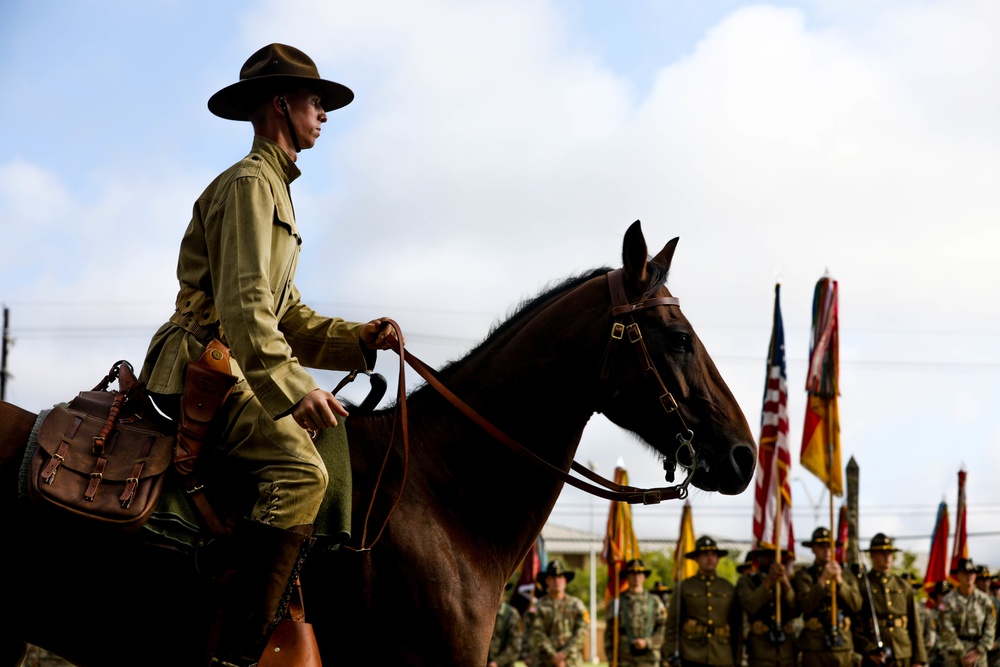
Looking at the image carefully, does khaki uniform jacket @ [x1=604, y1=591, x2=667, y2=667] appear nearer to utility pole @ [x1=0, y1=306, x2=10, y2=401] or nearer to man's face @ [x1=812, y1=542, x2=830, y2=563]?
A: man's face @ [x1=812, y1=542, x2=830, y2=563]

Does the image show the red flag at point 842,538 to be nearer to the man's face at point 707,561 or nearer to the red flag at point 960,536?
the red flag at point 960,536

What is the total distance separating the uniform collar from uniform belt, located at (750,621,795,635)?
13.0m

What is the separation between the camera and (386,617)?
13.1 ft

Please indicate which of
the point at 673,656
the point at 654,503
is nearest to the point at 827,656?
the point at 673,656

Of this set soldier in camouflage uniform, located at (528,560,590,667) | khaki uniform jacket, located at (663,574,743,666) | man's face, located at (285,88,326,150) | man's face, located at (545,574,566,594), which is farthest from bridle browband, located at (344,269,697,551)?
man's face, located at (545,574,566,594)

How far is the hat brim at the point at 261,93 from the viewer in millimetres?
4250

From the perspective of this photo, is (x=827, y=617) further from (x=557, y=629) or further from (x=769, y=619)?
(x=557, y=629)

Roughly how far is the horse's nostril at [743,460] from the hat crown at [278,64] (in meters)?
2.27

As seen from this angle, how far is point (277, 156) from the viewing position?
4.19 meters

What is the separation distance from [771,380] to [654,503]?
423 inches

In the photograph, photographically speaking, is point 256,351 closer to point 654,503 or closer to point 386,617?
point 386,617

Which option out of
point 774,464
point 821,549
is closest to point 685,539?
point 821,549

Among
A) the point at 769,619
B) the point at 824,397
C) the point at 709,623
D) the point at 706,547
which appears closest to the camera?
the point at 824,397

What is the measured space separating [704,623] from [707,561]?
108 centimetres
